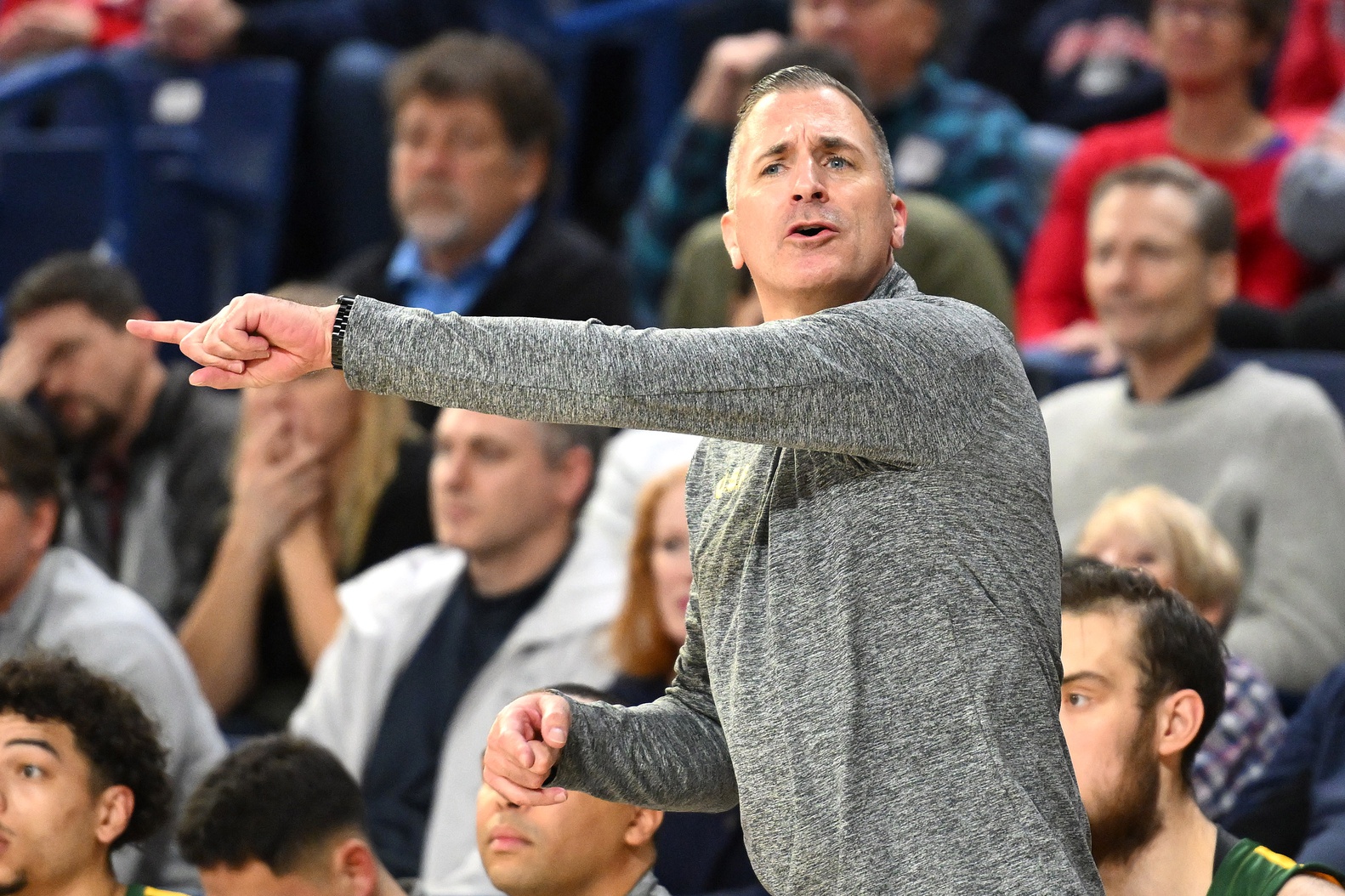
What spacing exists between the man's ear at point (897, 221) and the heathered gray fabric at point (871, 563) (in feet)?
0.34

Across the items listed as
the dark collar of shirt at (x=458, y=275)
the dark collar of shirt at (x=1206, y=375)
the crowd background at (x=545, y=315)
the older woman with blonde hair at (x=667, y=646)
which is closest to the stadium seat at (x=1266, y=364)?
the crowd background at (x=545, y=315)

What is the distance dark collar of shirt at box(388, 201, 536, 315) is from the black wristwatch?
284 cm

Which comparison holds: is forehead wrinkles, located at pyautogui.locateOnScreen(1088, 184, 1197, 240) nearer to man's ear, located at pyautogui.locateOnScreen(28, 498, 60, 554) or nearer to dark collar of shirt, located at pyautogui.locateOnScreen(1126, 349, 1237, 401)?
dark collar of shirt, located at pyautogui.locateOnScreen(1126, 349, 1237, 401)

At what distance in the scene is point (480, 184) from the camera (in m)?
4.31

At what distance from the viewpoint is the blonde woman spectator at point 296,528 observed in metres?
3.68

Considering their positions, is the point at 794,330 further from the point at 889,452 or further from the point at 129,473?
the point at 129,473

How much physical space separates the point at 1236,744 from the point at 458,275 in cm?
228

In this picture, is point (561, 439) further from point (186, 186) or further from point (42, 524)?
point (186, 186)

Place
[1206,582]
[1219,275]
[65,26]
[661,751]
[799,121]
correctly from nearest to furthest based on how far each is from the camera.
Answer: [799,121] → [661,751] → [1206,582] → [1219,275] → [65,26]

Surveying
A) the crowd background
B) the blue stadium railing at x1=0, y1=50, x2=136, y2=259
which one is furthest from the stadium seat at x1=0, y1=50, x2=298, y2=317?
the blue stadium railing at x1=0, y1=50, x2=136, y2=259

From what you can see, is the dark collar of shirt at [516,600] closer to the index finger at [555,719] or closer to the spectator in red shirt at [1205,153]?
the spectator in red shirt at [1205,153]

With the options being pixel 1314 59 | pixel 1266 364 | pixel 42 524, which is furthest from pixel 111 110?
pixel 1314 59

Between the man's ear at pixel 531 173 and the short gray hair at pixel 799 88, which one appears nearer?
the short gray hair at pixel 799 88

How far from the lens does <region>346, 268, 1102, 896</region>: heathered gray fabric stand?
1430mm
